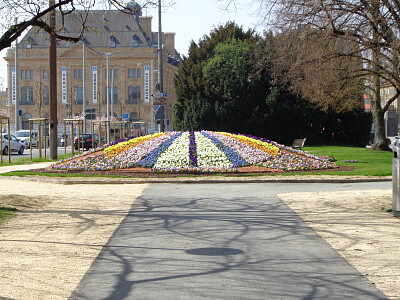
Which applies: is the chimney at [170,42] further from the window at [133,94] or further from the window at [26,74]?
the window at [26,74]

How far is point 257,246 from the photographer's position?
8930 mm

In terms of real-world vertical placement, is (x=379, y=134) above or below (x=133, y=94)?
below

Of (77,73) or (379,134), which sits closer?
(379,134)

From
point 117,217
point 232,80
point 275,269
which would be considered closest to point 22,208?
point 117,217

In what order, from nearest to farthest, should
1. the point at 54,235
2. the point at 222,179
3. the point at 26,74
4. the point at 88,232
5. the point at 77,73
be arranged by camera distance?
the point at 54,235
the point at 88,232
the point at 222,179
the point at 26,74
the point at 77,73

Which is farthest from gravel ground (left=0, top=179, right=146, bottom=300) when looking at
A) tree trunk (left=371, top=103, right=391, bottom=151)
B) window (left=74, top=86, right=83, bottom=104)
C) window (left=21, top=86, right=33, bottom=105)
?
window (left=21, top=86, right=33, bottom=105)

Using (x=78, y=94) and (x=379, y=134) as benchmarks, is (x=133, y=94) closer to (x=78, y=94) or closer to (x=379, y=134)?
(x=78, y=94)

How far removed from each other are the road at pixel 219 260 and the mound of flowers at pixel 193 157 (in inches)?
401

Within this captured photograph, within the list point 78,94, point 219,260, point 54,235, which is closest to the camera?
point 219,260

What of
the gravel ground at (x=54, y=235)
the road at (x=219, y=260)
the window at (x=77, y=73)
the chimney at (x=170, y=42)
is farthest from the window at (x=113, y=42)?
the road at (x=219, y=260)

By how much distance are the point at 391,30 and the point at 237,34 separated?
4395 centimetres

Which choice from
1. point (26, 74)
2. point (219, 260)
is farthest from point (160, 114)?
point (26, 74)

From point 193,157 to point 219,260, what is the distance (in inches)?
650

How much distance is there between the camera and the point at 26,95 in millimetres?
97938
